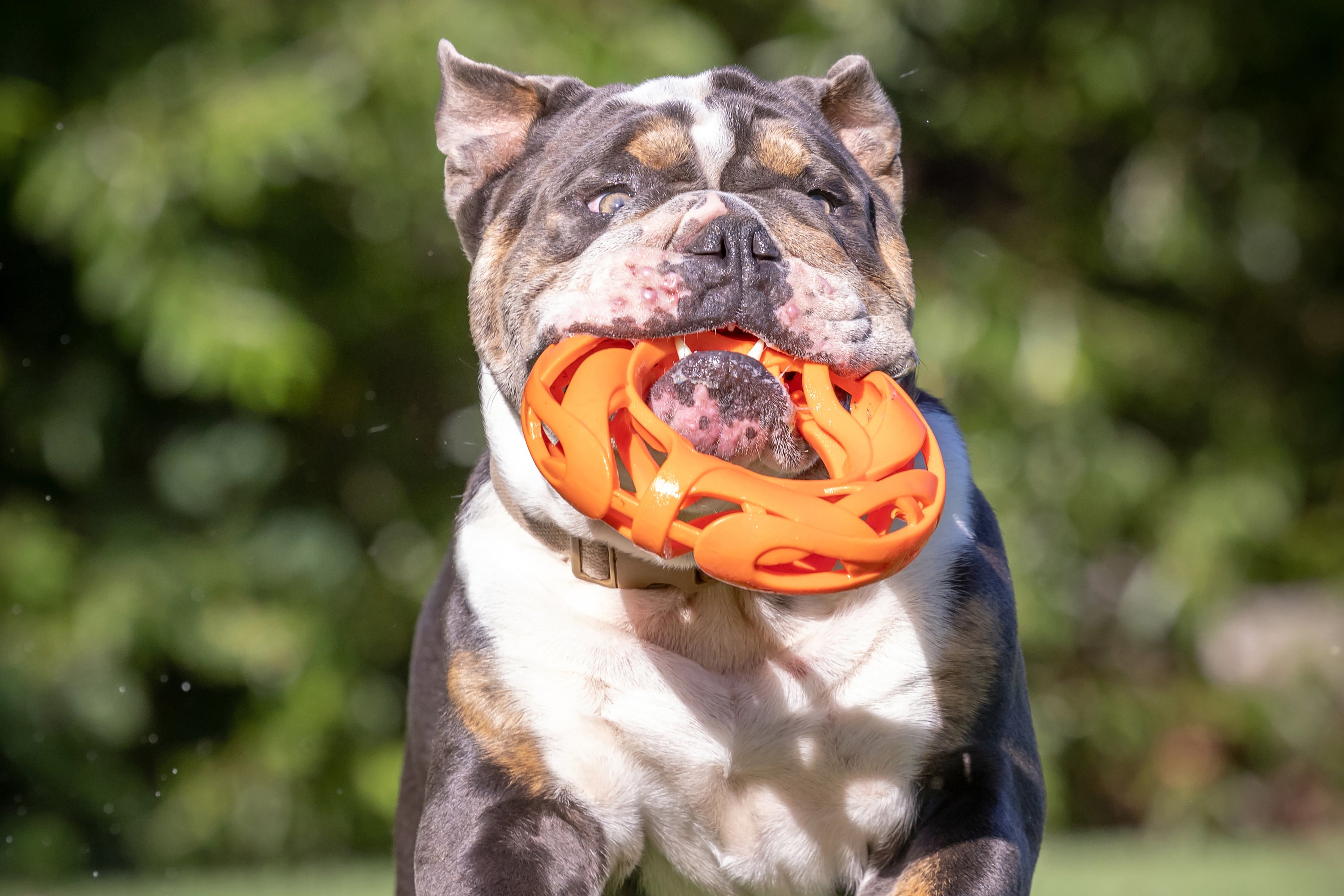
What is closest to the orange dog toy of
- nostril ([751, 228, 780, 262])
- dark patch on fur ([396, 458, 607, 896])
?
nostril ([751, 228, 780, 262])

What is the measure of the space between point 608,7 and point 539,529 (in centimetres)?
560

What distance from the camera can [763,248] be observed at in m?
2.73

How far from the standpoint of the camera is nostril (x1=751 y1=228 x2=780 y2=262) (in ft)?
8.93

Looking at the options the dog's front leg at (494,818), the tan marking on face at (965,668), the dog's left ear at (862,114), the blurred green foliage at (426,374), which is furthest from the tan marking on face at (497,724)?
the blurred green foliage at (426,374)

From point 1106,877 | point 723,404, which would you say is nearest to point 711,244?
point 723,404

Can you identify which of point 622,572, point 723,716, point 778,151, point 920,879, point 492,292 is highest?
point 778,151

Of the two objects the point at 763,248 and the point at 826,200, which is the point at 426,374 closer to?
the point at 826,200

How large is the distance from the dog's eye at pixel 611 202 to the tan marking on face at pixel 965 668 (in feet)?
3.49

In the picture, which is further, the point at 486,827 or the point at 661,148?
the point at 661,148

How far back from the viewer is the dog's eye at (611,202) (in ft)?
10.1

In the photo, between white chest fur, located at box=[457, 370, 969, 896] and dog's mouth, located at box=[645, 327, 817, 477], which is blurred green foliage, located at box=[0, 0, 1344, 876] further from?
dog's mouth, located at box=[645, 327, 817, 477]

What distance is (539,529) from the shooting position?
3045mm

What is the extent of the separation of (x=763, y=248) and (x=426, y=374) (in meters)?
6.37

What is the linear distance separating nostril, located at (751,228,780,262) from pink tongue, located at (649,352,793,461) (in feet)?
0.69
